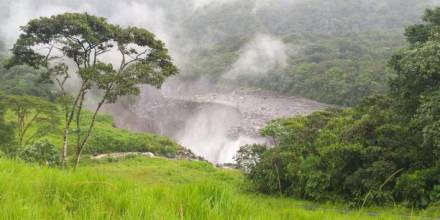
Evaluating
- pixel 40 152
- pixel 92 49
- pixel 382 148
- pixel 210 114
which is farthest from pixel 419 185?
pixel 210 114

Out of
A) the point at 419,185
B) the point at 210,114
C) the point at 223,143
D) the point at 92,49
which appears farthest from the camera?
the point at 210,114

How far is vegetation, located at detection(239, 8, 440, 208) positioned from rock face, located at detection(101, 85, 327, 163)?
132 feet

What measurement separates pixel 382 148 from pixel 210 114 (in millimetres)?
84021

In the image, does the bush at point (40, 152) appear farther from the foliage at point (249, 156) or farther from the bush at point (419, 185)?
the bush at point (419, 185)

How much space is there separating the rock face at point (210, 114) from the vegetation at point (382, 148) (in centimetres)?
4013

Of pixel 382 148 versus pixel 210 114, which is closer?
pixel 382 148

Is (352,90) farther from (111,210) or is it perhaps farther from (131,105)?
(111,210)

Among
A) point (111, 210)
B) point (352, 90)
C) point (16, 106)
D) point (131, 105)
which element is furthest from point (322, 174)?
point (131, 105)

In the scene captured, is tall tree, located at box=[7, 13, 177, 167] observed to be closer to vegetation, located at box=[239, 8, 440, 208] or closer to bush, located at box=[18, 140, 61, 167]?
bush, located at box=[18, 140, 61, 167]

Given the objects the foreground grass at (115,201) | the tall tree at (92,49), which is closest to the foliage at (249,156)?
the tall tree at (92,49)

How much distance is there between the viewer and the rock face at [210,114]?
8306 cm

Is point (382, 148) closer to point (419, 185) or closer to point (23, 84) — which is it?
point (419, 185)

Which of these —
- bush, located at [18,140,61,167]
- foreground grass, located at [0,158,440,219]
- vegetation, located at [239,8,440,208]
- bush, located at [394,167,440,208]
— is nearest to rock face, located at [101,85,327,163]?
bush, located at [18,140,61,167]

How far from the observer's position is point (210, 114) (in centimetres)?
10406
